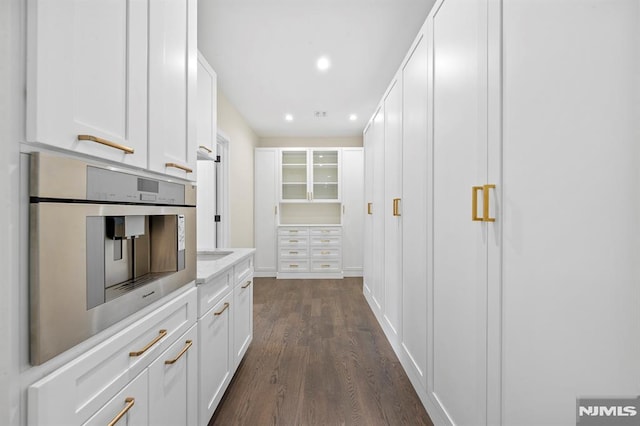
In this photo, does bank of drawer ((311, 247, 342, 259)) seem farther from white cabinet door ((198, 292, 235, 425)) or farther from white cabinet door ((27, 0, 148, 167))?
white cabinet door ((27, 0, 148, 167))

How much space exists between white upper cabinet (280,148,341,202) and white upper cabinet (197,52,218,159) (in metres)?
3.07

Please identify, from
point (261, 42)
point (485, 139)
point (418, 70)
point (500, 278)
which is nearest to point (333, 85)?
point (261, 42)

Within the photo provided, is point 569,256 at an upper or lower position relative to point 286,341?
upper

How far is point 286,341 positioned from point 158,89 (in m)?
2.33

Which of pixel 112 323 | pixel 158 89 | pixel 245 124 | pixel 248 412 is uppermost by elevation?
pixel 245 124

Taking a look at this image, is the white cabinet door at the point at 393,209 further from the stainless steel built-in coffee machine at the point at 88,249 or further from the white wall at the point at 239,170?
the white wall at the point at 239,170

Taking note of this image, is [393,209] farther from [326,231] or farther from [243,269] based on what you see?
[326,231]

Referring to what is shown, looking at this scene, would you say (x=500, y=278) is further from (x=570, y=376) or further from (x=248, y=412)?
(x=248, y=412)

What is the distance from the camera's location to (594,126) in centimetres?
72

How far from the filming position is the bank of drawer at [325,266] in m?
5.27

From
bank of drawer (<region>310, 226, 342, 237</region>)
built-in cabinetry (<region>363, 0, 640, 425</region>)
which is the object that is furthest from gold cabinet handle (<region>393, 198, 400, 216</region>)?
bank of drawer (<region>310, 226, 342, 237</region>)

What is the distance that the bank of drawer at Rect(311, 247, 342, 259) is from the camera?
528cm

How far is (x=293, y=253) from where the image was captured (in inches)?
209

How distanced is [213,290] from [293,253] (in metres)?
3.66
